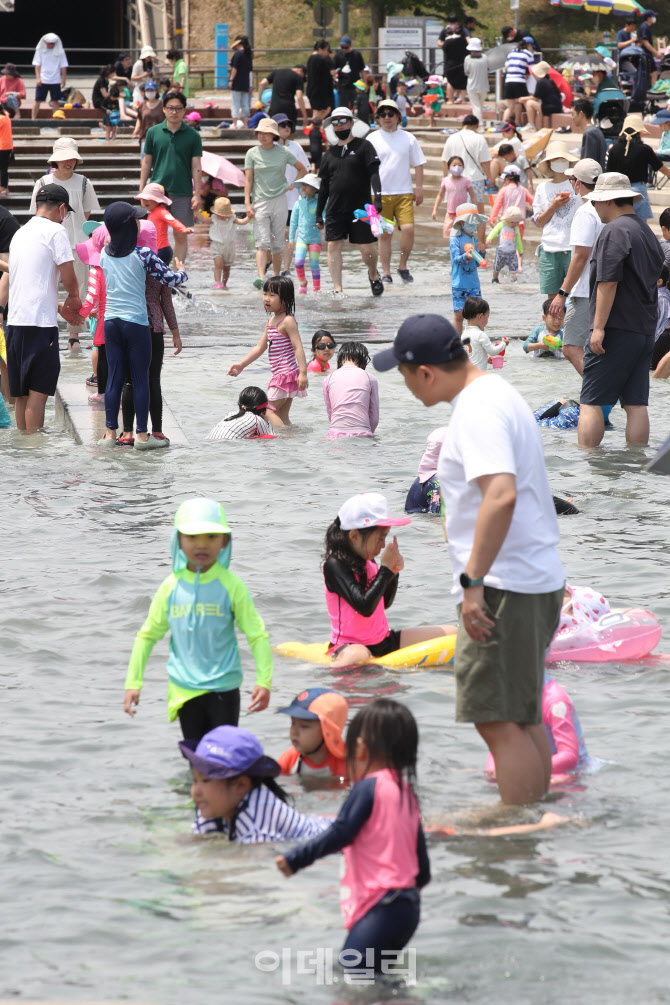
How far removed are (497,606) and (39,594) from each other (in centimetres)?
385

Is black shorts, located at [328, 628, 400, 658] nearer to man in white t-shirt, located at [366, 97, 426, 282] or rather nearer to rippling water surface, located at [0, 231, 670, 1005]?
rippling water surface, located at [0, 231, 670, 1005]

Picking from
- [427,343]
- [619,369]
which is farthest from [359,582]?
[619,369]

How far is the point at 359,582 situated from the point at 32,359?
5314mm

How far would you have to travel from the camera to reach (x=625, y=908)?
4551 millimetres

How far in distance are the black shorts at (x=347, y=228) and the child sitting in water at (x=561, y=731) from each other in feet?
41.1

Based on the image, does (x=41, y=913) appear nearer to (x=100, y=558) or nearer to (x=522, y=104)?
(x=100, y=558)

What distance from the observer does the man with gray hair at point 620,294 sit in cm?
995

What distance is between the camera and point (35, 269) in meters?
11.0

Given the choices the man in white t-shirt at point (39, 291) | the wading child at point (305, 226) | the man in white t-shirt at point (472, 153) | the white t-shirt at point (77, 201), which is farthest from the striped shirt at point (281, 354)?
the man in white t-shirt at point (472, 153)

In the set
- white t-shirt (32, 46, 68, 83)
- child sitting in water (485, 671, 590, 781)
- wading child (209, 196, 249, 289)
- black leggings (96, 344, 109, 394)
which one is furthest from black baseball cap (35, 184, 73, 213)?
white t-shirt (32, 46, 68, 83)

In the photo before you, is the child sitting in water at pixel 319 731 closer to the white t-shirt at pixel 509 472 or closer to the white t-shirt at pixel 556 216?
the white t-shirt at pixel 509 472

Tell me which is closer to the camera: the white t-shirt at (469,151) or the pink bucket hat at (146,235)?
the pink bucket hat at (146,235)

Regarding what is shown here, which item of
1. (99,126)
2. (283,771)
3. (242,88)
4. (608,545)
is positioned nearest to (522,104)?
(242,88)

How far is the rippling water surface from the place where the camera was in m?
4.26
